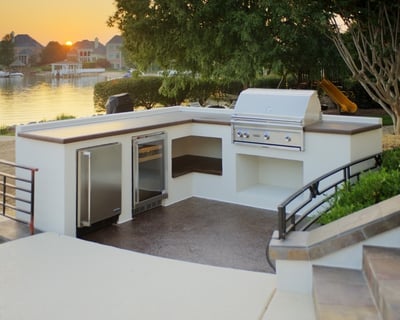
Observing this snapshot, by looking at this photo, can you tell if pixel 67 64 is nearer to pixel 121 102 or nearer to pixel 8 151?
pixel 8 151

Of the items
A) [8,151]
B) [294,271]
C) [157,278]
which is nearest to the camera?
[294,271]

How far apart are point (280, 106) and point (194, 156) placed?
2.12m

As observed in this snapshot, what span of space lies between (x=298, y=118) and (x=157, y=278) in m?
2.91

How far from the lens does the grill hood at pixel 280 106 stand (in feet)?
21.3

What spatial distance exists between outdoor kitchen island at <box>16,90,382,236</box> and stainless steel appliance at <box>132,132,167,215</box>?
0.16ft

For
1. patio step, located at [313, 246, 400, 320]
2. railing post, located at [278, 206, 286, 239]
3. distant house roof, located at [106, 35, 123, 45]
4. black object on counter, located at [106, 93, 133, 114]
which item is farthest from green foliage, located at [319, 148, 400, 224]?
distant house roof, located at [106, 35, 123, 45]

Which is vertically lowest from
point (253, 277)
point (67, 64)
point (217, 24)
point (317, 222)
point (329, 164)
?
point (253, 277)

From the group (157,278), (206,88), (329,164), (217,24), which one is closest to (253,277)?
(157,278)

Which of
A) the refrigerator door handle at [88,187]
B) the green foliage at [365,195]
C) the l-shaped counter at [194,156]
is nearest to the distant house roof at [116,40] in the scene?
the l-shaped counter at [194,156]

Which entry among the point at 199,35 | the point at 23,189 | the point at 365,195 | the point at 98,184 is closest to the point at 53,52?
the point at 199,35

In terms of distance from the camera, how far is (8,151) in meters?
12.2

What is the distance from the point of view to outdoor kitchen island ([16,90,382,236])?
5.66 metres

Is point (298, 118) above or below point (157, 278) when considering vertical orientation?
above

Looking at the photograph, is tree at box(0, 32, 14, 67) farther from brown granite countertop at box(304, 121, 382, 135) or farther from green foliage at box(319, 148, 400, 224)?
green foliage at box(319, 148, 400, 224)
